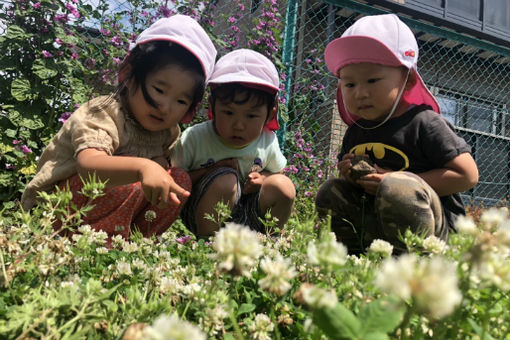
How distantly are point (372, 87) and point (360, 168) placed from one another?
45 centimetres

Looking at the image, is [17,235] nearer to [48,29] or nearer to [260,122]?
[260,122]

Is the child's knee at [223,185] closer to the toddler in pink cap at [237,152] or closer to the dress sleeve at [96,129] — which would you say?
the toddler in pink cap at [237,152]

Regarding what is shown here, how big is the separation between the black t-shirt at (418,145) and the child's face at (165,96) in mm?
1054

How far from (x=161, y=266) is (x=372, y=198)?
55.8 inches

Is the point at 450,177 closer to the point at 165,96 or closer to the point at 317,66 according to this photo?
the point at 165,96

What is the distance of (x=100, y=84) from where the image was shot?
3.83 meters

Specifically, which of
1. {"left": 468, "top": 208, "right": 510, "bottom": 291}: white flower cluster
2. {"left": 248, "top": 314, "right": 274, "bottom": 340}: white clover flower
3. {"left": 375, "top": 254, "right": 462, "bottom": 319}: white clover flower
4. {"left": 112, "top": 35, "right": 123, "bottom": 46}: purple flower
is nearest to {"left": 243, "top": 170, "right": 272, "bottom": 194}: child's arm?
{"left": 248, "top": 314, "right": 274, "bottom": 340}: white clover flower

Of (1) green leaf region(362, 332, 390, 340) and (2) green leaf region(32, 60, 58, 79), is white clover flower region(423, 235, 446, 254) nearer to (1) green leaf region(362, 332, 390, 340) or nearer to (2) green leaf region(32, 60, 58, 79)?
(1) green leaf region(362, 332, 390, 340)

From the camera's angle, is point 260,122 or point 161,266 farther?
point 260,122

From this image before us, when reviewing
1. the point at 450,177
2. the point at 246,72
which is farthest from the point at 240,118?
the point at 450,177

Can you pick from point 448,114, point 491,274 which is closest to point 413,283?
point 491,274

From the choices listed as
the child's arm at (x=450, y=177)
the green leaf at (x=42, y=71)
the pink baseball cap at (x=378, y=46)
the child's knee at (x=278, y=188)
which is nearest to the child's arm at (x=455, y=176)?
the child's arm at (x=450, y=177)

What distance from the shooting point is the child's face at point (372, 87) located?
2160 mm

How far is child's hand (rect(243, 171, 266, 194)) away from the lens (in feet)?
8.43
